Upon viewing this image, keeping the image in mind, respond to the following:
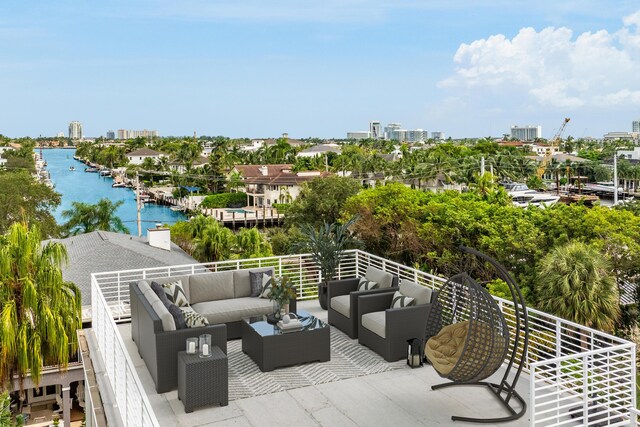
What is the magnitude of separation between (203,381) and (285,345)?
1.26 m

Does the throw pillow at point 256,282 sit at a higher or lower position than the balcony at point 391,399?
higher

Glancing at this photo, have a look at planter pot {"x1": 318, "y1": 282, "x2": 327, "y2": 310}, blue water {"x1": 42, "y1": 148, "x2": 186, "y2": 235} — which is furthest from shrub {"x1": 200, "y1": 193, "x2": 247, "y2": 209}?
planter pot {"x1": 318, "y1": 282, "x2": 327, "y2": 310}

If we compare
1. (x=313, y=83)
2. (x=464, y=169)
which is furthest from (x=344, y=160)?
(x=464, y=169)

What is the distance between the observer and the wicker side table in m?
5.20

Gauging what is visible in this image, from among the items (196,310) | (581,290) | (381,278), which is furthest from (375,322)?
(581,290)

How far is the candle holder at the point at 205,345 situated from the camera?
536 cm

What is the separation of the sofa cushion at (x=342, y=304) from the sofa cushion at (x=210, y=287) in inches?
60.3

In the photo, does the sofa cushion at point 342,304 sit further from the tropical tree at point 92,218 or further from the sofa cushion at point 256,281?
the tropical tree at point 92,218

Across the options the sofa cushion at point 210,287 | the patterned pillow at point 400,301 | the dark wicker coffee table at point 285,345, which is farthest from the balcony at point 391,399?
the sofa cushion at point 210,287

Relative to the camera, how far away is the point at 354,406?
5.36 meters

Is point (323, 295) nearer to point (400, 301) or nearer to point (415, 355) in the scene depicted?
point (400, 301)

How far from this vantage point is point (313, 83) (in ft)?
198

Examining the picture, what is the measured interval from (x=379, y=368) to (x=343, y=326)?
4.39 ft

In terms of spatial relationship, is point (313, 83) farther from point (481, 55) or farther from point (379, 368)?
point (379, 368)
